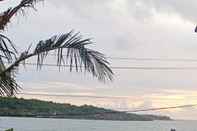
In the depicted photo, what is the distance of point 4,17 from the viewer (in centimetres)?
842

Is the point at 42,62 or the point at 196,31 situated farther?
the point at 196,31

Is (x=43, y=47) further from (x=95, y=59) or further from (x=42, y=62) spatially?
(x=95, y=59)

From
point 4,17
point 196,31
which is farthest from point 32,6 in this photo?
point 196,31

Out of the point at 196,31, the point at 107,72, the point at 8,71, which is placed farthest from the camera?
the point at 196,31

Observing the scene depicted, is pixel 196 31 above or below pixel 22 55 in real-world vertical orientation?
above

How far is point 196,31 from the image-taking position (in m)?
14.8

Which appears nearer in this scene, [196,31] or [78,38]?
[78,38]

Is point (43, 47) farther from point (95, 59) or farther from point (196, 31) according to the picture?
point (196, 31)

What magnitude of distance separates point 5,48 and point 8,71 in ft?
1.26

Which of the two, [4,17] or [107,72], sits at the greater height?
[4,17]

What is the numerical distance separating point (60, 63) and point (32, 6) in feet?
3.46

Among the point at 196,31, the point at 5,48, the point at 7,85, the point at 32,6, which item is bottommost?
the point at 7,85

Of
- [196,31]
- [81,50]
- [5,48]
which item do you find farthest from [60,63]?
[196,31]

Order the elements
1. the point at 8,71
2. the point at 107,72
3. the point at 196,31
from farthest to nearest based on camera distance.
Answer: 1. the point at 196,31
2. the point at 8,71
3. the point at 107,72
